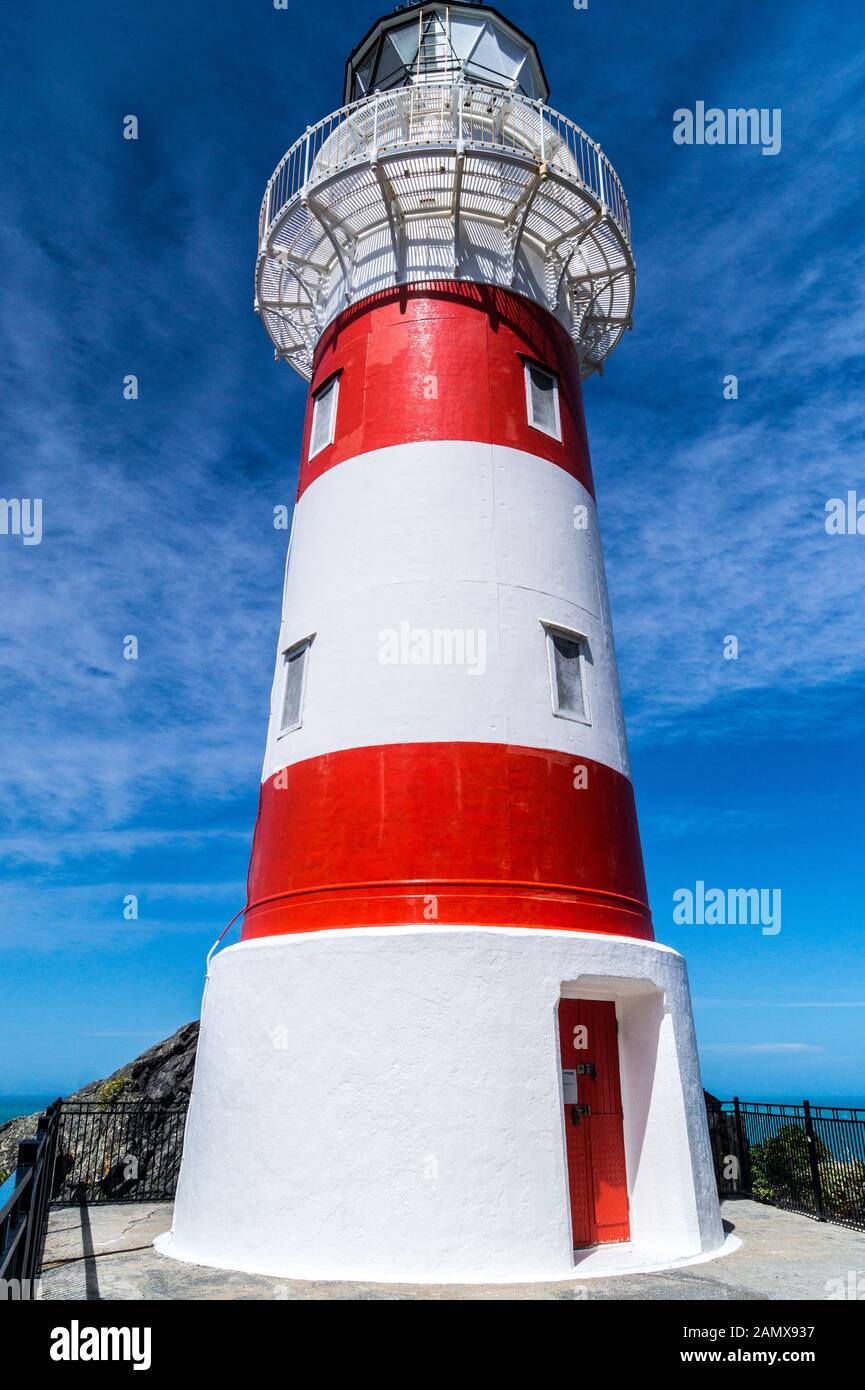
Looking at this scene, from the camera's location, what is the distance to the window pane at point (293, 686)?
510 inches

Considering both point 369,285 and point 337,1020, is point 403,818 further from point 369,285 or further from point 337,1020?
point 369,285

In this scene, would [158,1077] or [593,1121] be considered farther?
[158,1077]

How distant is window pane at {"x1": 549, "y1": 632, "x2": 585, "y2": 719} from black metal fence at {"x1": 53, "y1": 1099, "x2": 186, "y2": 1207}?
34.5 ft

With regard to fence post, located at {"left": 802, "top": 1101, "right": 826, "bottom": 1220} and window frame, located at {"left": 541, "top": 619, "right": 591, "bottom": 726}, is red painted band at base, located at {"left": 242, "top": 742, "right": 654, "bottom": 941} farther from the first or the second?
fence post, located at {"left": 802, "top": 1101, "right": 826, "bottom": 1220}

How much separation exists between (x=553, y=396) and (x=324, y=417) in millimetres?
3722

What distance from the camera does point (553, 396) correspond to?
14609mm

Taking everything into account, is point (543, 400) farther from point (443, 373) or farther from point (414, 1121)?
point (414, 1121)

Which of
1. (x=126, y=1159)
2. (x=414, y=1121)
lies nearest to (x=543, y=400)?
(x=414, y=1121)

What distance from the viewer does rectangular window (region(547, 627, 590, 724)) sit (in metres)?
12.3

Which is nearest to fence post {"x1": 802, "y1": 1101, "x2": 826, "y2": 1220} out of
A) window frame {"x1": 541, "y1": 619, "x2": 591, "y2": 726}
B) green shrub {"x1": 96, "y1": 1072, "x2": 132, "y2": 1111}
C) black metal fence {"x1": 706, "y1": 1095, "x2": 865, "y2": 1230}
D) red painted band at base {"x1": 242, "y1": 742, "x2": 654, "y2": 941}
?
black metal fence {"x1": 706, "y1": 1095, "x2": 865, "y2": 1230}

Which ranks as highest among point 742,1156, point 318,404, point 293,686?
point 318,404

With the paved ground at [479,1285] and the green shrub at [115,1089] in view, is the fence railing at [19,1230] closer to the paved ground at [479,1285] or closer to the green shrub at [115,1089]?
the paved ground at [479,1285]

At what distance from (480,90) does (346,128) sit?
8.15 feet
